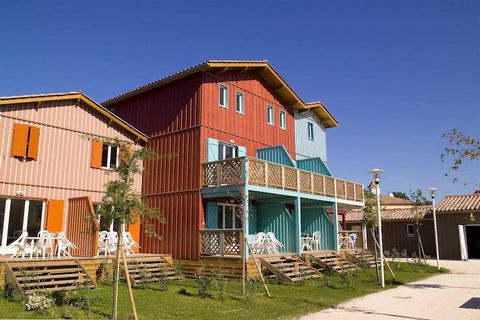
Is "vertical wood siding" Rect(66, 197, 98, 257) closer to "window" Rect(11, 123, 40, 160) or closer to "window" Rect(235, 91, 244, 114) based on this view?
"window" Rect(11, 123, 40, 160)

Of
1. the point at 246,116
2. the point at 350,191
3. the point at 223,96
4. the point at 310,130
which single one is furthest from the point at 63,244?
the point at 310,130

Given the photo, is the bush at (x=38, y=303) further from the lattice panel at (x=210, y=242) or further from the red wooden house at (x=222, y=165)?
the lattice panel at (x=210, y=242)

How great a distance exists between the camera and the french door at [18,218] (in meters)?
16.1

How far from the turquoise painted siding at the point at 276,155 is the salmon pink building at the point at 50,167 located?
7.88m

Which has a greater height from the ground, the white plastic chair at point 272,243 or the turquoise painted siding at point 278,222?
the turquoise painted siding at point 278,222

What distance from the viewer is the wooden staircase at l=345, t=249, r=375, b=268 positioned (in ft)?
74.8

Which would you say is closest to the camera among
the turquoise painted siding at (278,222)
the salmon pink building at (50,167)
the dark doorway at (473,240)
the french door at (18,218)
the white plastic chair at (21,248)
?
the white plastic chair at (21,248)

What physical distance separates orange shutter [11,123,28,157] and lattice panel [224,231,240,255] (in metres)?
8.49

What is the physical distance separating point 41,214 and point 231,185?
7.63 m

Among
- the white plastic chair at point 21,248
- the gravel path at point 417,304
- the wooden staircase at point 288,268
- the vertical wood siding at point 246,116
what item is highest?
the vertical wood siding at point 246,116

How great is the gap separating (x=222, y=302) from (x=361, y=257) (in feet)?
44.3

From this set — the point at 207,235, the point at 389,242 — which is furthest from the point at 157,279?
the point at 389,242

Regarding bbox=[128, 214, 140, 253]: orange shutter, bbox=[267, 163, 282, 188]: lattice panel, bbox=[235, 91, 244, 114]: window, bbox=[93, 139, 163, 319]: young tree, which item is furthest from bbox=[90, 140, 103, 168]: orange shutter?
bbox=[93, 139, 163, 319]: young tree

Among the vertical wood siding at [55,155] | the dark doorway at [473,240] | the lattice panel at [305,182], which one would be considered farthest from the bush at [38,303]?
the dark doorway at [473,240]
